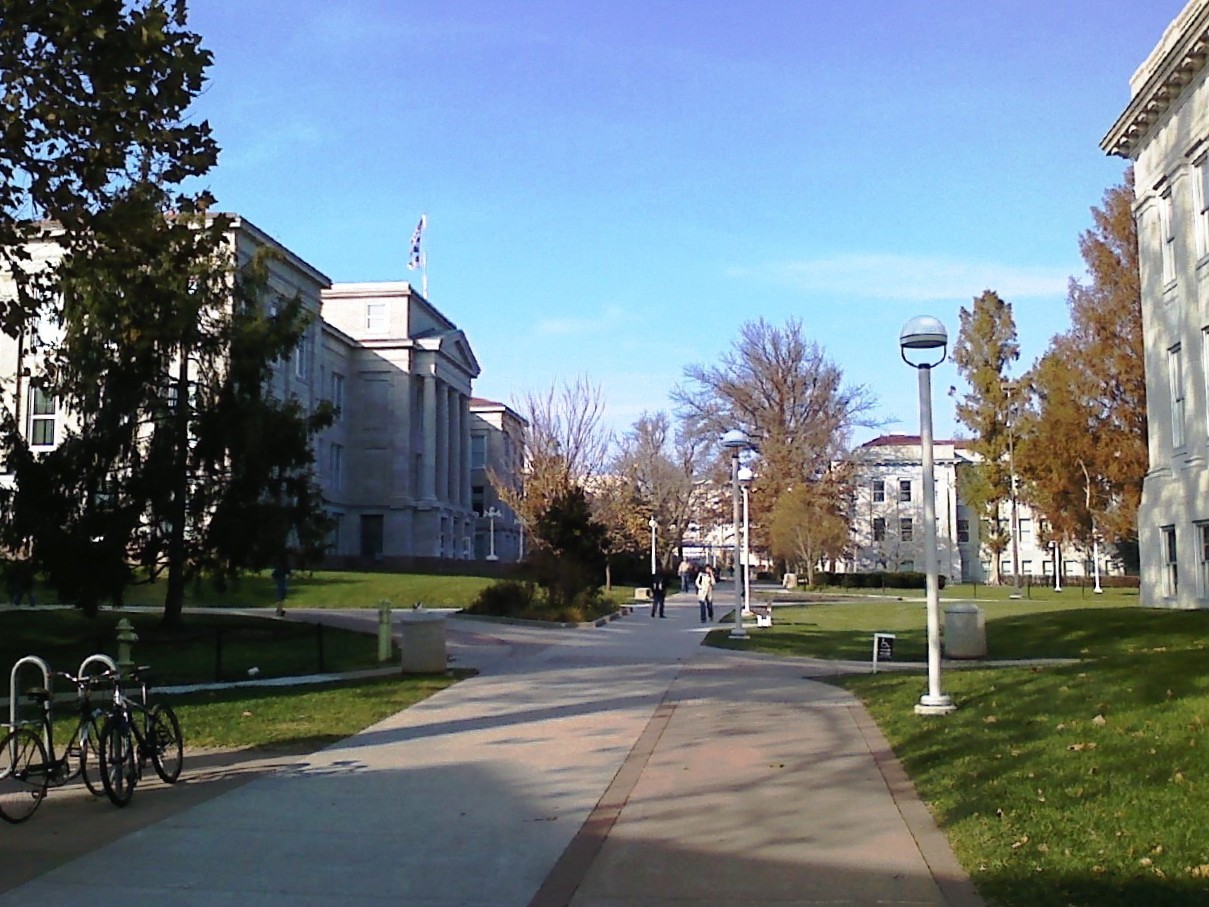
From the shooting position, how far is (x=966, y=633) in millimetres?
20672

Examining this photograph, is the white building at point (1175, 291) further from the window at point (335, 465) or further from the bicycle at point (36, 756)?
the window at point (335, 465)

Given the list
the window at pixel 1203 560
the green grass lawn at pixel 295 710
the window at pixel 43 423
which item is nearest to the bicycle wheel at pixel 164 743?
the green grass lawn at pixel 295 710

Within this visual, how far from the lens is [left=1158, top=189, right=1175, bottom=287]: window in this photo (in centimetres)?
2992

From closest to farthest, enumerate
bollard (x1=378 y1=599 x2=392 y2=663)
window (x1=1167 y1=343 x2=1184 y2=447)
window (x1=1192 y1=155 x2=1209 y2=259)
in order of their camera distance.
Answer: bollard (x1=378 y1=599 x2=392 y2=663)
window (x1=1192 y1=155 x2=1209 y2=259)
window (x1=1167 y1=343 x2=1184 y2=447)

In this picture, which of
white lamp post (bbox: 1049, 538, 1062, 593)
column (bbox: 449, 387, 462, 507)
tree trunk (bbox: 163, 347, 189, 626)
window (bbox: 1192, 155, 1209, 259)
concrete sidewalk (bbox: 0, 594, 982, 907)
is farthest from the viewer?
column (bbox: 449, 387, 462, 507)

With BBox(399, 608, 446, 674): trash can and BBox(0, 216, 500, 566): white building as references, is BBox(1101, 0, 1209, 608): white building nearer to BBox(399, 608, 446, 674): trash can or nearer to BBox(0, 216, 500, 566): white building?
BBox(399, 608, 446, 674): trash can

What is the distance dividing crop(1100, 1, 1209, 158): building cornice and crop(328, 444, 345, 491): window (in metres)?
56.3

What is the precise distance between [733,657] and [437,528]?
63.6 meters

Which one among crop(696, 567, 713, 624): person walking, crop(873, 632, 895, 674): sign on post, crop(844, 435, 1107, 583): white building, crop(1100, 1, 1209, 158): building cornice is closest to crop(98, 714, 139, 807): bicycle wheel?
crop(873, 632, 895, 674): sign on post

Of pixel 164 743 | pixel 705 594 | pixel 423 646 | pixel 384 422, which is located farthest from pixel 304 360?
pixel 164 743

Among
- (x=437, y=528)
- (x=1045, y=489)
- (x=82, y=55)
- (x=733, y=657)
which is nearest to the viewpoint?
(x=82, y=55)

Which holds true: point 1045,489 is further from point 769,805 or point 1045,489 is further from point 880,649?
point 769,805

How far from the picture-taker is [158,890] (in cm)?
686

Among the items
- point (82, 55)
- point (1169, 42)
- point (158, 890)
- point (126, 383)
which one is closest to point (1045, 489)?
point (1169, 42)
